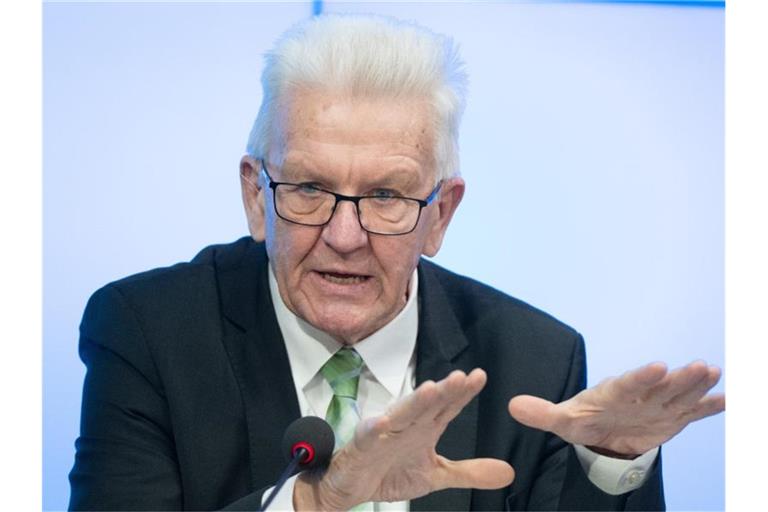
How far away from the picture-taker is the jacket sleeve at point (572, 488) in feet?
6.13

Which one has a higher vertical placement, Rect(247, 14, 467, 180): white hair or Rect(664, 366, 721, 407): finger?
Rect(247, 14, 467, 180): white hair

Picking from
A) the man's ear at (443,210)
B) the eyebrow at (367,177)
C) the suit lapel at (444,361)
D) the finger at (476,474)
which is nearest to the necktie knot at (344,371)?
the suit lapel at (444,361)

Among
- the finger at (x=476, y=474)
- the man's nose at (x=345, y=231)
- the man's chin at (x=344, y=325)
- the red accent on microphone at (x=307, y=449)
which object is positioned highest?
the man's nose at (x=345, y=231)

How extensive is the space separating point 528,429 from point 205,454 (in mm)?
657

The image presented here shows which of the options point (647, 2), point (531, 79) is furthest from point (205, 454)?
point (647, 2)

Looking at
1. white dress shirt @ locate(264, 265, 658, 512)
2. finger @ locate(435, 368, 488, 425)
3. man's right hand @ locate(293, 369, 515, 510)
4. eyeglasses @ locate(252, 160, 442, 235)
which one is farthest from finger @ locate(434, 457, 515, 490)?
eyeglasses @ locate(252, 160, 442, 235)

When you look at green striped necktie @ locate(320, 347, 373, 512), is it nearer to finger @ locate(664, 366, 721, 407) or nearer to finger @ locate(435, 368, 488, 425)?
finger @ locate(435, 368, 488, 425)

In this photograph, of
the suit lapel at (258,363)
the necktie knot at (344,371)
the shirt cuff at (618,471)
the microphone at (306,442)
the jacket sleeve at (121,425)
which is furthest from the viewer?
the necktie knot at (344,371)

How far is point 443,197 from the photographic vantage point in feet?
7.32

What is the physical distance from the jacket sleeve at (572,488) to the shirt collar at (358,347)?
0.34 metres

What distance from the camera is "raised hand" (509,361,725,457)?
1.64 meters

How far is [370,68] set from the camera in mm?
2043

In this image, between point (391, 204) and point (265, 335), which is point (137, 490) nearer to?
point (265, 335)

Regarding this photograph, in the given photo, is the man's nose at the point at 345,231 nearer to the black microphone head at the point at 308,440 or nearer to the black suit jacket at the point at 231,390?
the black suit jacket at the point at 231,390
